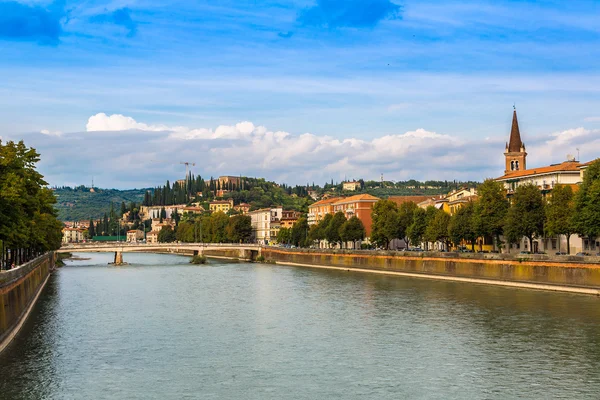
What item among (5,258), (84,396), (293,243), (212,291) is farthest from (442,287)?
(293,243)

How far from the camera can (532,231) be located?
2859 inches

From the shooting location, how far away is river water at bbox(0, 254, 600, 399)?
2812cm

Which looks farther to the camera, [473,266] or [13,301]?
[473,266]

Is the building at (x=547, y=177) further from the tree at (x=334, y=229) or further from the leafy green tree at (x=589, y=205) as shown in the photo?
the tree at (x=334, y=229)

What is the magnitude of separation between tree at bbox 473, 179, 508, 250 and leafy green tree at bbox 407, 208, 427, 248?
51.2 feet

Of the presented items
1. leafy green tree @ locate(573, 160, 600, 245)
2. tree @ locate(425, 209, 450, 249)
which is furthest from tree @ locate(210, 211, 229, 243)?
leafy green tree @ locate(573, 160, 600, 245)

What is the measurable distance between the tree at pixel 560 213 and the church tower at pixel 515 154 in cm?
4681

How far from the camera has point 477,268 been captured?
231ft

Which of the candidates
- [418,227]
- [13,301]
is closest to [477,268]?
[418,227]

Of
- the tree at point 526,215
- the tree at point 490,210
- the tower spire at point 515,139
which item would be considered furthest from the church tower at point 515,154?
the tree at point 526,215

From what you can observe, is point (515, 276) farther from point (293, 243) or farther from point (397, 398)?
point (293, 243)

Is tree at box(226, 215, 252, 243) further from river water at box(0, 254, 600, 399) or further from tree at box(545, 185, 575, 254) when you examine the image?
river water at box(0, 254, 600, 399)

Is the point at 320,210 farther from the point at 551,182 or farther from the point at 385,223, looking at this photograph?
the point at 551,182

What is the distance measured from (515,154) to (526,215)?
152 feet
